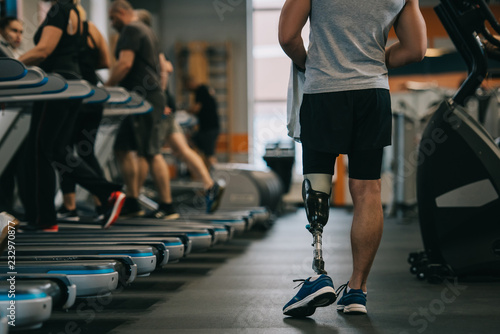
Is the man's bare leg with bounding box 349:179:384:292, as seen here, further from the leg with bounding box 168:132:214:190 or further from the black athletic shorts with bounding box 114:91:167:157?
the leg with bounding box 168:132:214:190

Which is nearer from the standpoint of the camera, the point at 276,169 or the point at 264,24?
the point at 276,169

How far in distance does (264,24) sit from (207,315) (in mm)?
10582

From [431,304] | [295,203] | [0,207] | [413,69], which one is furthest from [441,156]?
[413,69]

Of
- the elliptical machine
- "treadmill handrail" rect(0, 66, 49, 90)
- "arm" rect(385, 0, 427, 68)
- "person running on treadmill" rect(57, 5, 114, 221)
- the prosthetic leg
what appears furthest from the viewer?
"person running on treadmill" rect(57, 5, 114, 221)

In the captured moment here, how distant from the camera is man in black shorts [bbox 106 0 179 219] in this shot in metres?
4.43

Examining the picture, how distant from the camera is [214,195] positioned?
511cm

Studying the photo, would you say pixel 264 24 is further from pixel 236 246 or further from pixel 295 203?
pixel 236 246

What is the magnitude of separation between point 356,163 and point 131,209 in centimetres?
267

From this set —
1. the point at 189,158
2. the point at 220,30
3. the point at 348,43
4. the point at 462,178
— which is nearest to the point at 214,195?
the point at 189,158

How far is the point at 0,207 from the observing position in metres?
4.13

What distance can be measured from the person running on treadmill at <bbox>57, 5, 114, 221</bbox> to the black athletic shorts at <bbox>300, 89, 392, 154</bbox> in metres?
1.84

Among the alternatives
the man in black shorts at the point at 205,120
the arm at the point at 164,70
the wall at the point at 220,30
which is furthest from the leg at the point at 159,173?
the wall at the point at 220,30

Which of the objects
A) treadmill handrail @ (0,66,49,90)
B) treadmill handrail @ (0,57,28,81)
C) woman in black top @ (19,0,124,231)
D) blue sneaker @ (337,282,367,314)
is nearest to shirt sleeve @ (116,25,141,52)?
woman in black top @ (19,0,124,231)

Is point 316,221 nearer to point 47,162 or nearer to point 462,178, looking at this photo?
point 462,178
